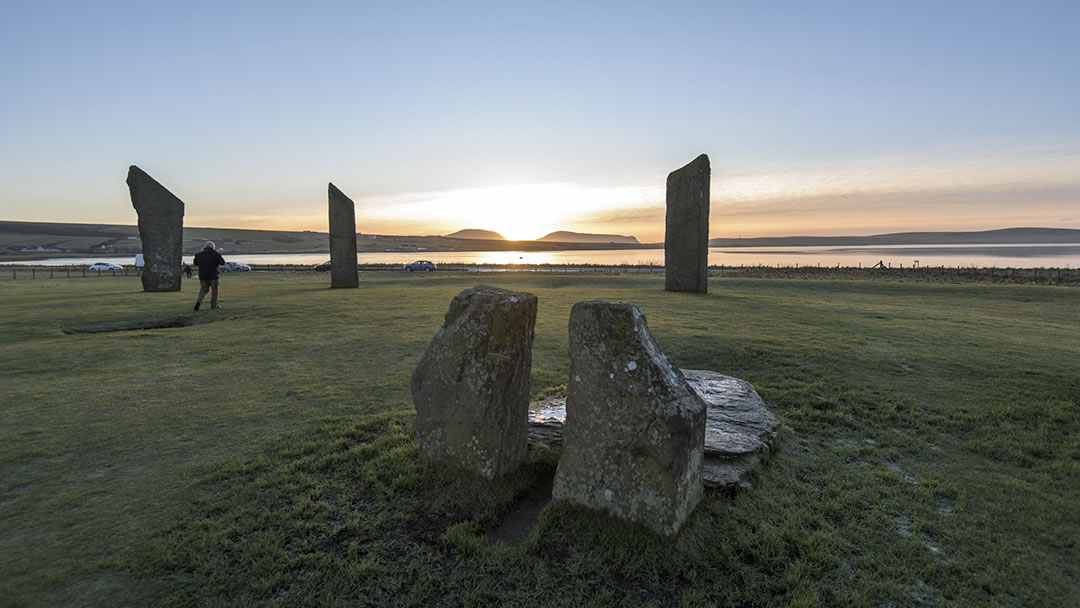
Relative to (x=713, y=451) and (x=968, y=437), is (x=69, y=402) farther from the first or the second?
(x=968, y=437)

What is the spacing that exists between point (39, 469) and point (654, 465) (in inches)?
241

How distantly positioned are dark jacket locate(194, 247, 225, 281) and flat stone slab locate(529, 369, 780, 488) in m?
13.9

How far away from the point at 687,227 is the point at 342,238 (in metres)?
16.1

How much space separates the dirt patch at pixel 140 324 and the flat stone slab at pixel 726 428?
42.5 feet

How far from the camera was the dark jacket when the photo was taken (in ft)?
52.2

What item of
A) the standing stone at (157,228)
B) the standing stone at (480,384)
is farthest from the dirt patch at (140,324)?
the standing stone at (480,384)

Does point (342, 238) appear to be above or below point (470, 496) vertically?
above

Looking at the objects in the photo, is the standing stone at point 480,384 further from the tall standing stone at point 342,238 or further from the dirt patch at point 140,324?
the tall standing stone at point 342,238

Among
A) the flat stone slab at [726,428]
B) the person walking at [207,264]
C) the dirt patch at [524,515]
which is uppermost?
the person walking at [207,264]

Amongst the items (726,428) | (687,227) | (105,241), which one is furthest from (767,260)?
(105,241)

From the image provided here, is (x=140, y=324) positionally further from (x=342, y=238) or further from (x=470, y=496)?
(x=470, y=496)

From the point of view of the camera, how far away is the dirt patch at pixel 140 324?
43.4 ft

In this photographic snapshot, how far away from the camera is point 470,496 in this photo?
4.77 m

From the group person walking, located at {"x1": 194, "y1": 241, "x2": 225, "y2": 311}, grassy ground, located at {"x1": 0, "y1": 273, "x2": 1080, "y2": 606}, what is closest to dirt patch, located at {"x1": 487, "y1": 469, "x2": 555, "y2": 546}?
grassy ground, located at {"x1": 0, "y1": 273, "x2": 1080, "y2": 606}
